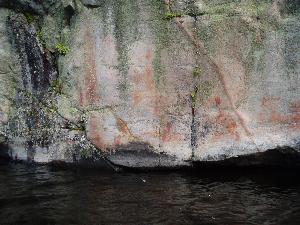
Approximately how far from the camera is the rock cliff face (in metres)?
7.67

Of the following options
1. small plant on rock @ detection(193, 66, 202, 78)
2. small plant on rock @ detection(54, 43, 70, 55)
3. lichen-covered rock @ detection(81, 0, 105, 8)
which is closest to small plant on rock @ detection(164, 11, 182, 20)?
small plant on rock @ detection(193, 66, 202, 78)

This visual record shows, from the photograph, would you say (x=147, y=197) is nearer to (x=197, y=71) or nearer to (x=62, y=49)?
(x=197, y=71)

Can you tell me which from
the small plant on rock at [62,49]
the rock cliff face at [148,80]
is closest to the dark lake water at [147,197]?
the rock cliff face at [148,80]

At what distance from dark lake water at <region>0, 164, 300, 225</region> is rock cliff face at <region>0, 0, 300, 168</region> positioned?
408mm

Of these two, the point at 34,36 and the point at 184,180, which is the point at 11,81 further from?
the point at 184,180

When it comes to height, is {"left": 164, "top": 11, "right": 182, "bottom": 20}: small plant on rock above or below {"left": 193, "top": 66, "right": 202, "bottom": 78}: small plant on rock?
above

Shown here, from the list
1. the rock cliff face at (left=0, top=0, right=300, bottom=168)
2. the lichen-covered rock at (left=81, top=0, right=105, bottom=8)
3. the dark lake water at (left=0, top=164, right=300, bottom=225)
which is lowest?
the dark lake water at (left=0, top=164, right=300, bottom=225)

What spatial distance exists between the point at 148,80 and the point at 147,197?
2.12 meters

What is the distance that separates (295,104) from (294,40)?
1.07m

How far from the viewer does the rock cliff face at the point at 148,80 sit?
7.67 metres

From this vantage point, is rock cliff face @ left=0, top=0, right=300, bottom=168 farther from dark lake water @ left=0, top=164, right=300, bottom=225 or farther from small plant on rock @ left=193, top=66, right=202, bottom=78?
dark lake water @ left=0, top=164, right=300, bottom=225

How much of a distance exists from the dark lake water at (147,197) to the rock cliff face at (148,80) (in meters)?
0.41

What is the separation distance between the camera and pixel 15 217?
6578 mm

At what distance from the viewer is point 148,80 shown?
319 inches
